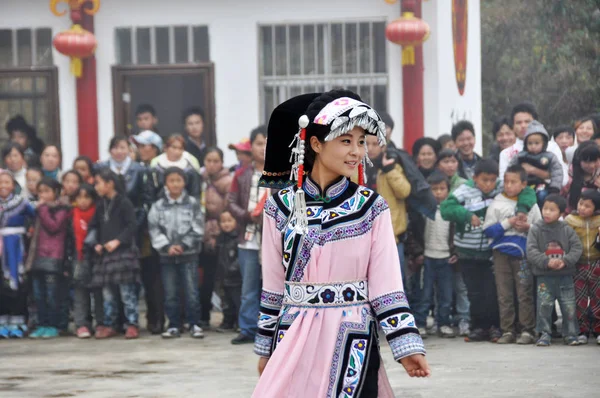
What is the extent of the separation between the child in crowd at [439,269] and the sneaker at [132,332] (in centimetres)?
228

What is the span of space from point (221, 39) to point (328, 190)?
864cm

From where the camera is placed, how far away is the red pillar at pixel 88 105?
41.1 feet

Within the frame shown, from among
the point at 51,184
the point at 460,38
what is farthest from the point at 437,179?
the point at 460,38

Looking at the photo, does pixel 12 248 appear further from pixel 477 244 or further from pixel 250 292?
pixel 477 244

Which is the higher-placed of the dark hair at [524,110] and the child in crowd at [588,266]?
the dark hair at [524,110]

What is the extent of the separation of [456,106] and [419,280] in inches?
156

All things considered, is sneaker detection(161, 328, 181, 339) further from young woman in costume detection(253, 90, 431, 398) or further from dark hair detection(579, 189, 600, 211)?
young woman in costume detection(253, 90, 431, 398)

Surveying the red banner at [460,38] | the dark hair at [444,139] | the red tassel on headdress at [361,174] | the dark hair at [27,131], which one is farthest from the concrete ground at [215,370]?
the red banner at [460,38]


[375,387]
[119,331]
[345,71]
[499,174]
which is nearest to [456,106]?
[345,71]

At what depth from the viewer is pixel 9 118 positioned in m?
13.0

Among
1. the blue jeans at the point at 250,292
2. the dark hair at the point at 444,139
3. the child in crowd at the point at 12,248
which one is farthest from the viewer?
the dark hair at the point at 444,139

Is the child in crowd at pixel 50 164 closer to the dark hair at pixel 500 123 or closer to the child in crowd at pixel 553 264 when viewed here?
the dark hair at pixel 500 123

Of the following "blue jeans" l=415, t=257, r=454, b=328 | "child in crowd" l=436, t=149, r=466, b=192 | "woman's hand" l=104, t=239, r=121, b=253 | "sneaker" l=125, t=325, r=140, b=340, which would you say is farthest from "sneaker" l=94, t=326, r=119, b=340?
"child in crowd" l=436, t=149, r=466, b=192

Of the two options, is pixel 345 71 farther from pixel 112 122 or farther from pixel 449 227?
pixel 449 227
